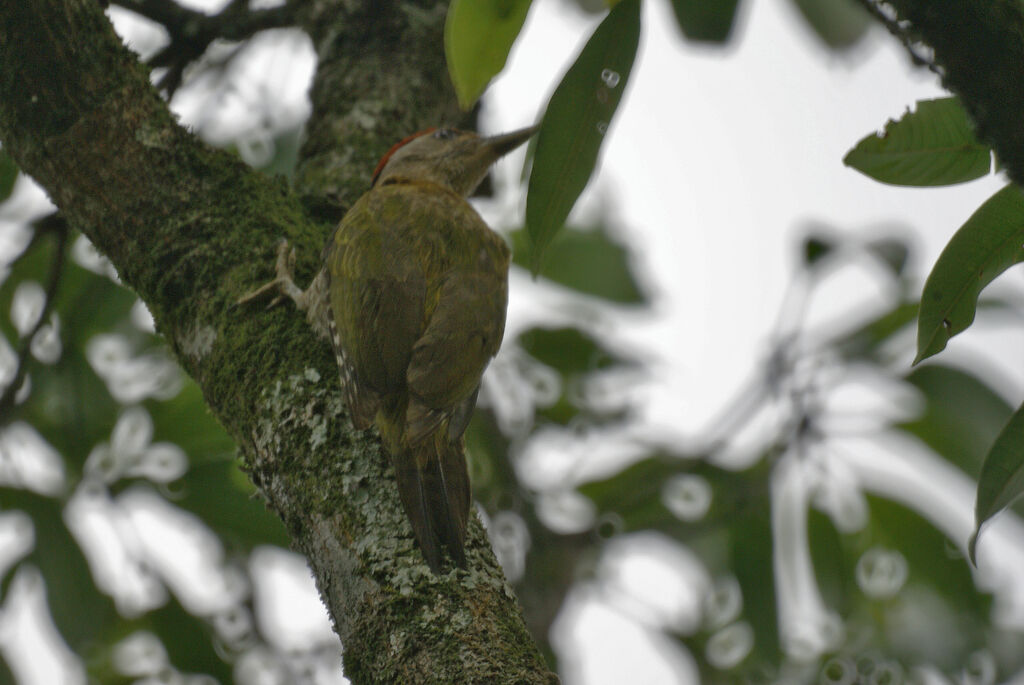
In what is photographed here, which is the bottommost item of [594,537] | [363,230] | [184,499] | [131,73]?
[594,537]

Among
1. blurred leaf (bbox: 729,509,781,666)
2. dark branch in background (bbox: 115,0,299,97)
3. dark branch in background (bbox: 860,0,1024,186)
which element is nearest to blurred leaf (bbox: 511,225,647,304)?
blurred leaf (bbox: 729,509,781,666)

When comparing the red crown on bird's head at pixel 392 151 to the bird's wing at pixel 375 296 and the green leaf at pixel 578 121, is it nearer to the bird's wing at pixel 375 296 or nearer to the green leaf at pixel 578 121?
the bird's wing at pixel 375 296

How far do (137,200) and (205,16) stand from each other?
135 cm

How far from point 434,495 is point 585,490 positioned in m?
2.26

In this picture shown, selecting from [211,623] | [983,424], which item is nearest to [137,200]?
[211,623]

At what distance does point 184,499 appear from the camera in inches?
131

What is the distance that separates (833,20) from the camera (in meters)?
3.21

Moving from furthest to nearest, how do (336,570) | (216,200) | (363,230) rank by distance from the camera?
(363,230) < (216,200) < (336,570)

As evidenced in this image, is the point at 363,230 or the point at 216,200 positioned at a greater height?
the point at 216,200

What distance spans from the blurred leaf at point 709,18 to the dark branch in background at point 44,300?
6.66 ft

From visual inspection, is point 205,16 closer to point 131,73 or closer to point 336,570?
point 131,73

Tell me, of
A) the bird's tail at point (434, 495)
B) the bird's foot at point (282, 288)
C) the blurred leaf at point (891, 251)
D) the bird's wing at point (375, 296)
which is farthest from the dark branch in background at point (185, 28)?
the blurred leaf at point (891, 251)

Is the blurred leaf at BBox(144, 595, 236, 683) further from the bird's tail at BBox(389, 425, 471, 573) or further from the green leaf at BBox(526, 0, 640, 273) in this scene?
the green leaf at BBox(526, 0, 640, 273)

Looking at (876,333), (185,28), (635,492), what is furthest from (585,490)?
(185,28)
